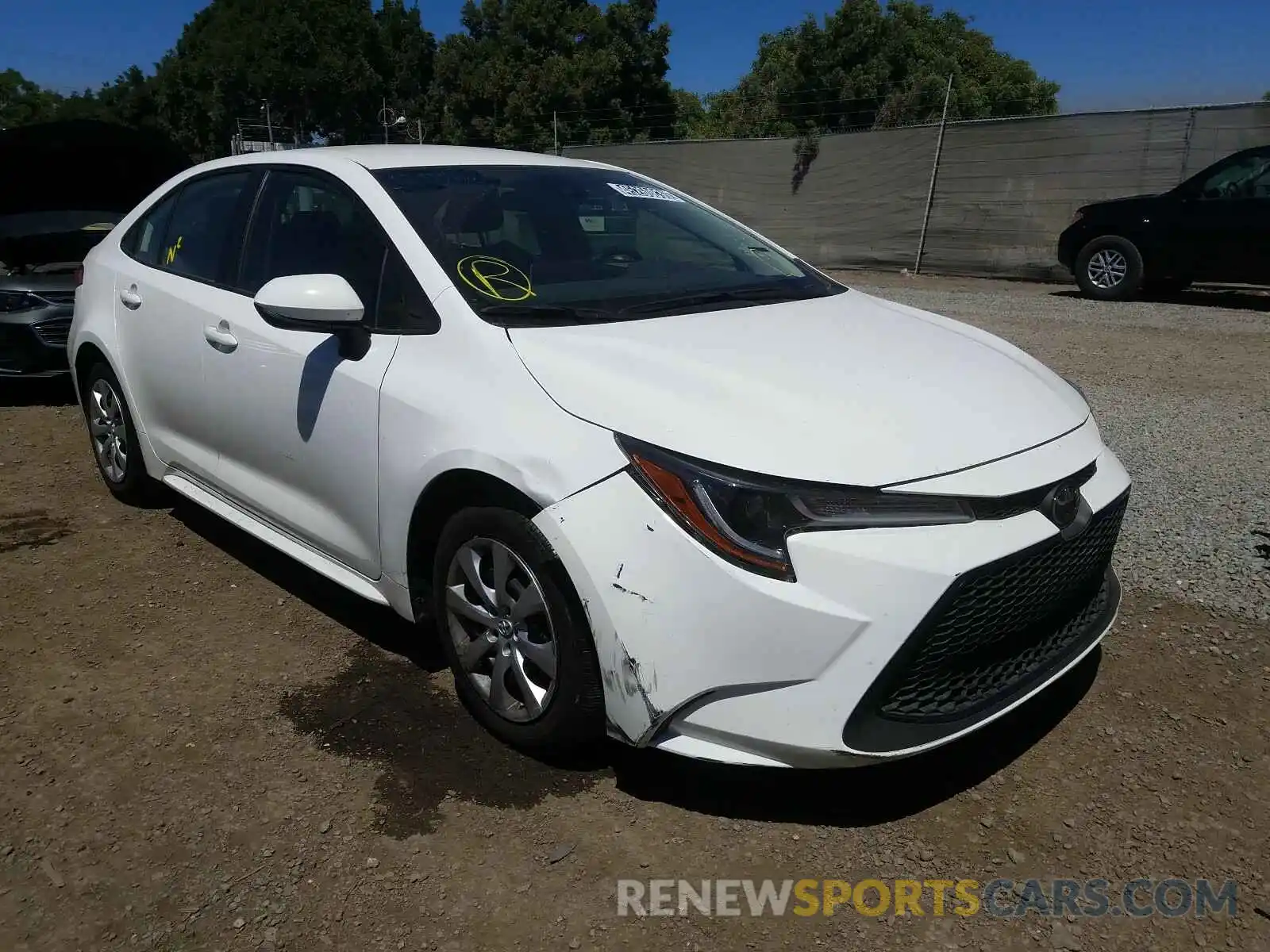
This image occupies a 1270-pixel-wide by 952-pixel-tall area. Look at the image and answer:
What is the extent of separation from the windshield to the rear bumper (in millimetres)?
891

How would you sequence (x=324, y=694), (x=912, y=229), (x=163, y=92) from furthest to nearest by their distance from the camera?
(x=163, y=92) → (x=912, y=229) → (x=324, y=694)

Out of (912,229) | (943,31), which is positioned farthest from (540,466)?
(943,31)

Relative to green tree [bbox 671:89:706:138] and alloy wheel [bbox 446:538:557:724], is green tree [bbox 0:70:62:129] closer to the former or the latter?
green tree [bbox 671:89:706:138]

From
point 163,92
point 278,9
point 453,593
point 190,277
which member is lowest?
point 453,593

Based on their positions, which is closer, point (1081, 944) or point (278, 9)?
point (1081, 944)

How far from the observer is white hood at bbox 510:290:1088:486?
229 centimetres

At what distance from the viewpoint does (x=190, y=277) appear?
395 cm

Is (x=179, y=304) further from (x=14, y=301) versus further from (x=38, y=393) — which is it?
(x=38, y=393)

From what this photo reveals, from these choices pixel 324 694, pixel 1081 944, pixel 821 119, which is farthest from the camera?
pixel 821 119

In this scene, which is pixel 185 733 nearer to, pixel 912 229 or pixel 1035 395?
pixel 1035 395

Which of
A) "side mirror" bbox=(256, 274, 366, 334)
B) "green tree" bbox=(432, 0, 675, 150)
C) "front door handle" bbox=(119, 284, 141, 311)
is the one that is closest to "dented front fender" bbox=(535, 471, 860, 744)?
"side mirror" bbox=(256, 274, 366, 334)

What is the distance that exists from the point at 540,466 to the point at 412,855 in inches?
39.1

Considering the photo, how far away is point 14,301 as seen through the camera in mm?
6375

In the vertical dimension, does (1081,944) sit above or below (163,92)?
below
